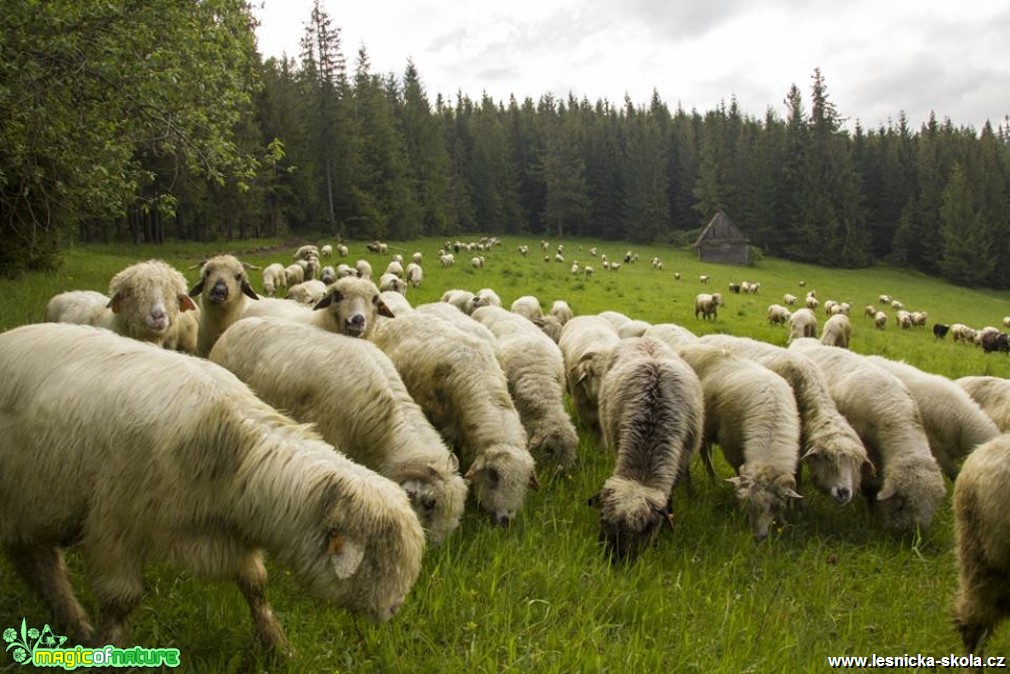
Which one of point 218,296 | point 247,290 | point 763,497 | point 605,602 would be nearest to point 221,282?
point 218,296

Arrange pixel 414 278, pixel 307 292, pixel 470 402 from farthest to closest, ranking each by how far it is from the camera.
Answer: pixel 414 278 < pixel 307 292 < pixel 470 402

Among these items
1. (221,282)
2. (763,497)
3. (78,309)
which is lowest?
(763,497)

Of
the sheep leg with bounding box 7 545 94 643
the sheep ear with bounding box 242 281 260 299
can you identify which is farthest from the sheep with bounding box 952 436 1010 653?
the sheep ear with bounding box 242 281 260 299

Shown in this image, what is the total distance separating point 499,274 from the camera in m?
31.7

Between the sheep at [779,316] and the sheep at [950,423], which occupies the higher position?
the sheep at [950,423]

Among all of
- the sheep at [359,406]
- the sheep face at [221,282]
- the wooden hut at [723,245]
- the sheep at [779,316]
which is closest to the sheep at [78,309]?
the sheep face at [221,282]

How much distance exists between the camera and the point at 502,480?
17.3 feet

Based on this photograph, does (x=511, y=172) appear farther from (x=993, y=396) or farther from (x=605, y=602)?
(x=605, y=602)

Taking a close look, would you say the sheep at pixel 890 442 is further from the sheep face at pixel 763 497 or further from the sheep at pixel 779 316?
the sheep at pixel 779 316

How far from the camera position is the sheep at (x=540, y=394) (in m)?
6.71

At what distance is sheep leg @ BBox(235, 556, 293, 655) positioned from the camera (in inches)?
134

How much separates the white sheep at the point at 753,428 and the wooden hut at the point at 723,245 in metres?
54.3

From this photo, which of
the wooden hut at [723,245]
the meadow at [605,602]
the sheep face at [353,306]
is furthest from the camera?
the wooden hut at [723,245]

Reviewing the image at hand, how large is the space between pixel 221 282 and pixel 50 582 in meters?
4.95
